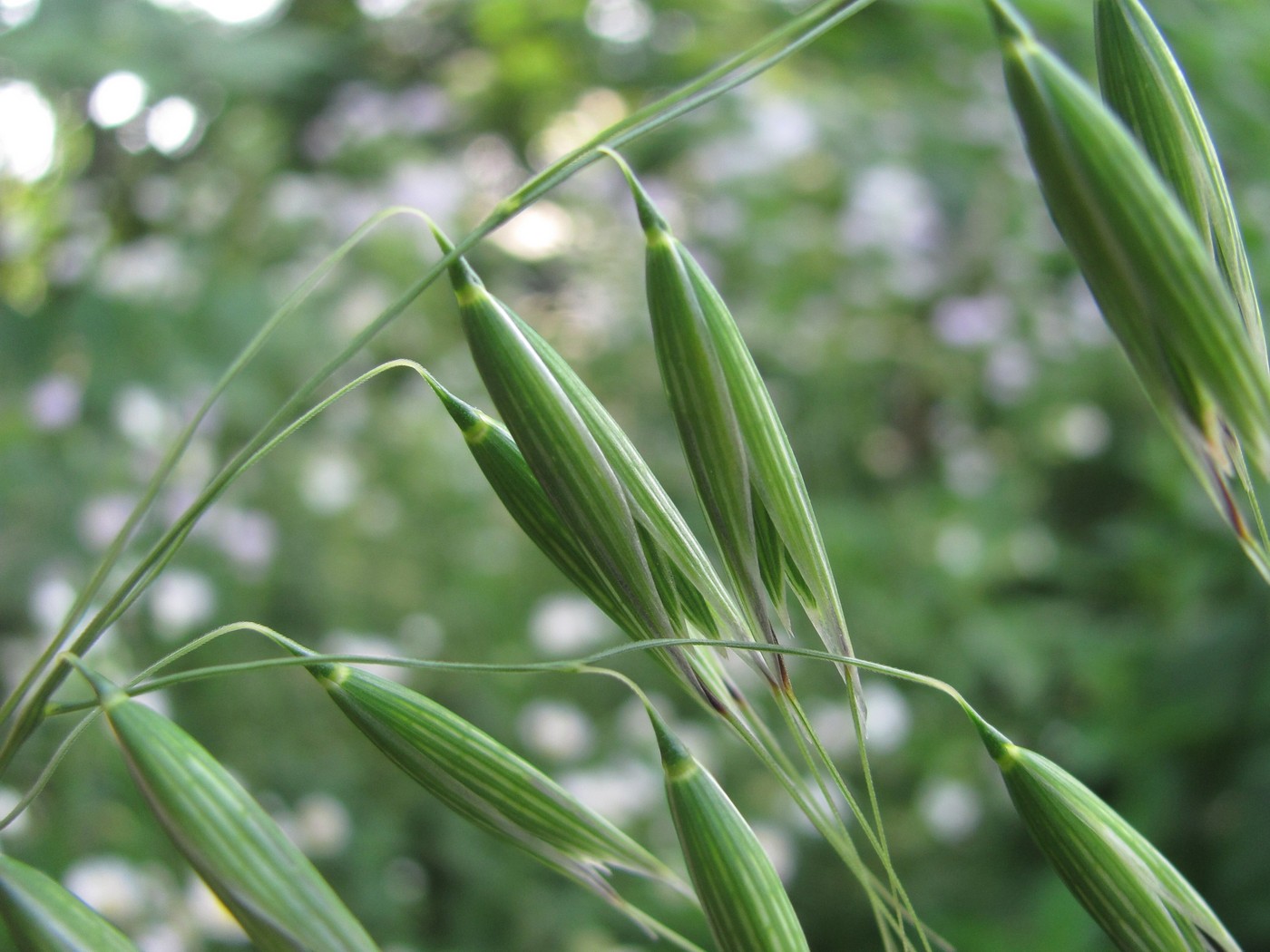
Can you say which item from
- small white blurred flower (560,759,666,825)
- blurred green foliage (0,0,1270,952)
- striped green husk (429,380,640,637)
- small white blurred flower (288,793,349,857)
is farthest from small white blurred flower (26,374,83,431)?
striped green husk (429,380,640,637)

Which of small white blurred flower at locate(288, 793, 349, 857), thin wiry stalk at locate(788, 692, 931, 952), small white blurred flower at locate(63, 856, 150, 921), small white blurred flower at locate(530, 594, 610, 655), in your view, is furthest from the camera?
small white blurred flower at locate(530, 594, 610, 655)

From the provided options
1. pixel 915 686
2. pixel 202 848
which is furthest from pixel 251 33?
pixel 202 848

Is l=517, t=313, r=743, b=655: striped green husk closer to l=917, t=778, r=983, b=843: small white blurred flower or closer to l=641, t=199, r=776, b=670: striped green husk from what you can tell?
l=641, t=199, r=776, b=670: striped green husk

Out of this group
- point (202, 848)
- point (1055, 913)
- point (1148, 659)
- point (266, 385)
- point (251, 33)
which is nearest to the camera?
point (202, 848)

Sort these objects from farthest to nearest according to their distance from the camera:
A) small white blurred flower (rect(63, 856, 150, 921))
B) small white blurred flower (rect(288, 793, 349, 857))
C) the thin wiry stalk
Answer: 1. small white blurred flower (rect(288, 793, 349, 857))
2. small white blurred flower (rect(63, 856, 150, 921))
3. the thin wiry stalk

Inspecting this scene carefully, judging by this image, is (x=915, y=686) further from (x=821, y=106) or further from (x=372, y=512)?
(x=821, y=106)

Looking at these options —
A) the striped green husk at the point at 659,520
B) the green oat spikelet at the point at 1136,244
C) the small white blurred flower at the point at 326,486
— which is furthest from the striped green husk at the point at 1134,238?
the small white blurred flower at the point at 326,486
